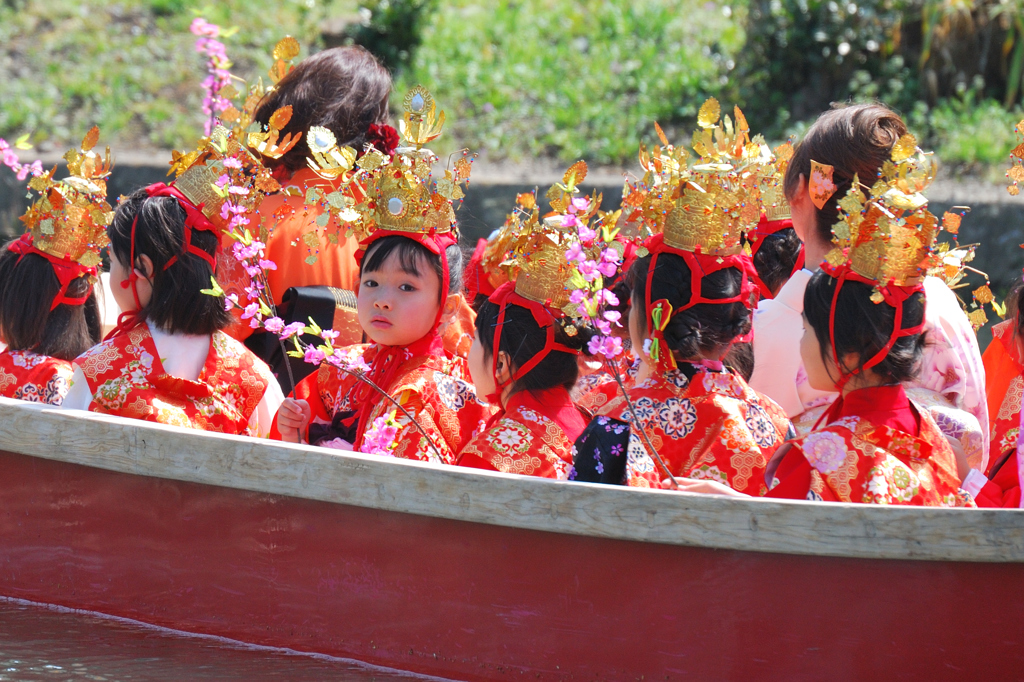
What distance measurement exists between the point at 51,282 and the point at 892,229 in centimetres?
274

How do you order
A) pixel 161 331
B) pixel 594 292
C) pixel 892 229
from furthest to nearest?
1. pixel 161 331
2. pixel 594 292
3. pixel 892 229

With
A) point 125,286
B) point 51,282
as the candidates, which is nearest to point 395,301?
point 125,286

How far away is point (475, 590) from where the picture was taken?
112 inches

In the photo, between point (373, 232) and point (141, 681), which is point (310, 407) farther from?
point (141, 681)

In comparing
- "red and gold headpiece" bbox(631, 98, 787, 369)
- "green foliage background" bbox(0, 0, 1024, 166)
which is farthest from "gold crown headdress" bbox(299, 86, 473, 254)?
"green foliage background" bbox(0, 0, 1024, 166)

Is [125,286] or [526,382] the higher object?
[125,286]

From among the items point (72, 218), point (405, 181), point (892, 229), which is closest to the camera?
point (892, 229)

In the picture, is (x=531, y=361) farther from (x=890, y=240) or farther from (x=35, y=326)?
(x=35, y=326)

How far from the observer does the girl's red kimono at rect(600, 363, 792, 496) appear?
2941mm

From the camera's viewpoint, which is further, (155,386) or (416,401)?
(155,386)

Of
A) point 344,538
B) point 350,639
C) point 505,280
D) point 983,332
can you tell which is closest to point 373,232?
point 505,280

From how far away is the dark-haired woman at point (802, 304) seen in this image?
3.25 meters

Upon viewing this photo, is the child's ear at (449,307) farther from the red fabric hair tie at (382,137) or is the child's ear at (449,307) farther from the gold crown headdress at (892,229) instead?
the gold crown headdress at (892,229)

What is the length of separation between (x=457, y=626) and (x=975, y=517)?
50.3 inches
